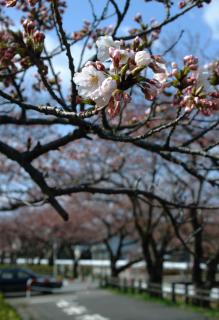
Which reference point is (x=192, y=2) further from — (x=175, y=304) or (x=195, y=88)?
(x=175, y=304)

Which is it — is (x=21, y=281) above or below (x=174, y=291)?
above

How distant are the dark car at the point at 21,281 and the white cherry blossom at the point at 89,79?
73.3ft

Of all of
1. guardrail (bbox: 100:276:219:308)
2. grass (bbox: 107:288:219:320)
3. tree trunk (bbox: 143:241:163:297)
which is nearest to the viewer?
grass (bbox: 107:288:219:320)

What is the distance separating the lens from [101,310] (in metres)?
15.9

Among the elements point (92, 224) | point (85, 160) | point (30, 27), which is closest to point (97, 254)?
point (92, 224)

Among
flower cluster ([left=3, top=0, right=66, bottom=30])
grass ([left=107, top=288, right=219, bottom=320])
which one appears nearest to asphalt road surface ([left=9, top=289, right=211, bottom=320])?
grass ([left=107, top=288, right=219, bottom=320])

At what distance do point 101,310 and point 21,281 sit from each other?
920cm

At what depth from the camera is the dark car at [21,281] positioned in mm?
23783

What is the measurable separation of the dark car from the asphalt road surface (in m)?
4.59

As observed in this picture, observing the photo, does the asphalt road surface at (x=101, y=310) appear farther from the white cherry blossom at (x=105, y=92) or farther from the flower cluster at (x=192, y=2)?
the white cherry blossom at (x=105, y=92)

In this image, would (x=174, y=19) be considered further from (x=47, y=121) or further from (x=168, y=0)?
(x=47, y=121)

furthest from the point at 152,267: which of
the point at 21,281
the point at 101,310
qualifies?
the point at 21,281

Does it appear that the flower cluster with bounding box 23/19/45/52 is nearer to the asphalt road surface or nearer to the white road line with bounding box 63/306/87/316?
the asphalt road surface

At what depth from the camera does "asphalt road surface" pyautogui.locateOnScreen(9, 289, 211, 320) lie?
1427 centimetres
